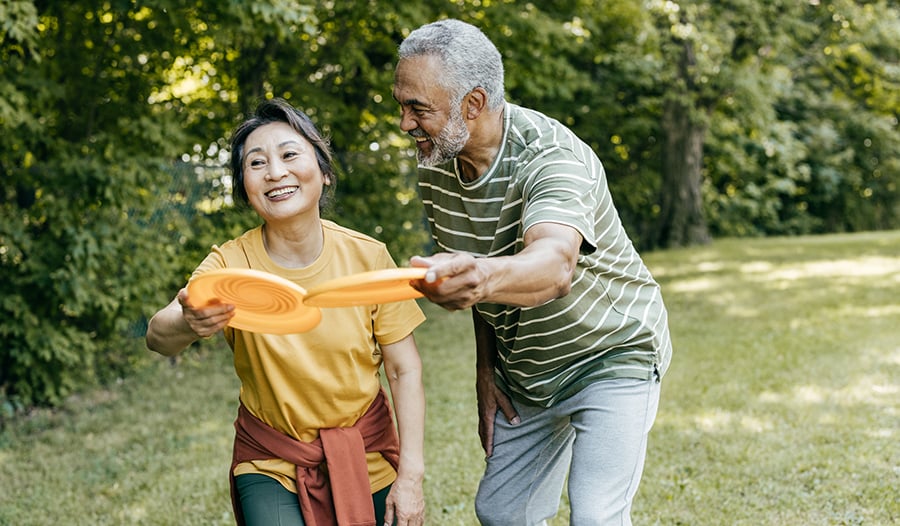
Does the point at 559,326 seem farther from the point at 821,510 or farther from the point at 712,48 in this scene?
the point at 712,48

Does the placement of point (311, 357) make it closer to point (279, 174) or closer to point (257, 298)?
point (257, 298)

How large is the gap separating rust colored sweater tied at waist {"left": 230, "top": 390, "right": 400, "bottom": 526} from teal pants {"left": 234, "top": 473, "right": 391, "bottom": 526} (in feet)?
0.11

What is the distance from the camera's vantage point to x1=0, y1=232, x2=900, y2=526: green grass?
5.18m

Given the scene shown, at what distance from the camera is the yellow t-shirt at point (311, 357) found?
283 centimetres

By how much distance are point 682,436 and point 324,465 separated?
3984mm

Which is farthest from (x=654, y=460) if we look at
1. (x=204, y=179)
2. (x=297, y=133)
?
(x=204, y=179)

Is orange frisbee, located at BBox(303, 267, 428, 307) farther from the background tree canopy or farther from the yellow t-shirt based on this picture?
the background tree canopy

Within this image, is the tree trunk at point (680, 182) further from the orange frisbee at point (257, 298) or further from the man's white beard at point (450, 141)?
the orange frisbee at point (257, 298)

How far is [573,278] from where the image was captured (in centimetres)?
286

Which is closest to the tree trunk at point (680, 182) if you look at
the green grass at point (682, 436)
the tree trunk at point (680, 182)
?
the tree trunk at point (680, 182)

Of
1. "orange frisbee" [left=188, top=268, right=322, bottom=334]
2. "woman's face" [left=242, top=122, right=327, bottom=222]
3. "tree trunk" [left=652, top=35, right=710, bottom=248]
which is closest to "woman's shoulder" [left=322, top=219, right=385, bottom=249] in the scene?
"woman's face" [left=242, top=122, right=327, bottom=222]

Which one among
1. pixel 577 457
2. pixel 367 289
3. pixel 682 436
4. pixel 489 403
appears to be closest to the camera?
pixel 367 289

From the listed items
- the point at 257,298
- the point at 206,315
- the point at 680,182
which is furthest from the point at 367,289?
the point at 680,182

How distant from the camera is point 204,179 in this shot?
390 inches
